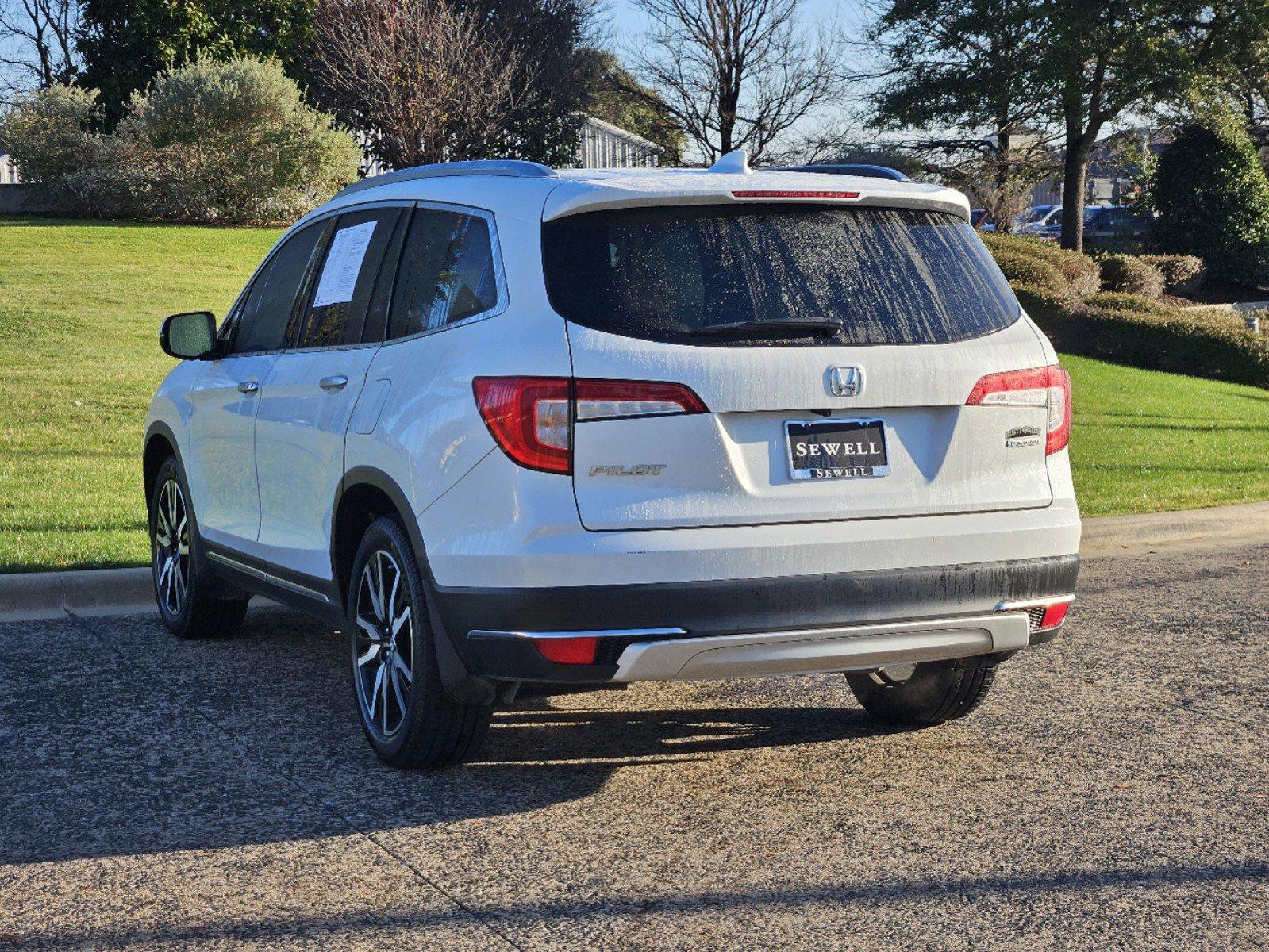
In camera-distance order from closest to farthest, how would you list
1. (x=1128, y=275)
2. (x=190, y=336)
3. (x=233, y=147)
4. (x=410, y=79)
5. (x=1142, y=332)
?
1. (x=190, y=336)
2. (x=1142, y=332)
3. (x=1128, y=275)
4. (x=410, y=79)
5. (x=233, y=147)

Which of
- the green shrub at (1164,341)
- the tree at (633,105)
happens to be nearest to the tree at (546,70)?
the tree at (633,105)

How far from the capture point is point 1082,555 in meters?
9.59

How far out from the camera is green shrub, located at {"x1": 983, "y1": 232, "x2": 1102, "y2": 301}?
87.4 ft

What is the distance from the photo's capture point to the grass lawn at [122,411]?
998cm

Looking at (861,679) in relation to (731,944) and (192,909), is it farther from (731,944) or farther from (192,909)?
(192,909)

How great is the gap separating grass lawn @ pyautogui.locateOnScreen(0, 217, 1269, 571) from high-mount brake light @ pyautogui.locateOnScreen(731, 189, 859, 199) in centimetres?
494

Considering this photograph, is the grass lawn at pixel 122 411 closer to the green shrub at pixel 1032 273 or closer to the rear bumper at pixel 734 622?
the green shrub at pixel 1032 273

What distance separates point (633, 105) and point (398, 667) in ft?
120

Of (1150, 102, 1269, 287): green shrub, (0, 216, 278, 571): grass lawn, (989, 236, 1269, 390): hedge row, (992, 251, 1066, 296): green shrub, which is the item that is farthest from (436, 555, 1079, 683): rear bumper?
(1150, 102, 1269, 287): green shrub

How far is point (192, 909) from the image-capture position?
157 inches

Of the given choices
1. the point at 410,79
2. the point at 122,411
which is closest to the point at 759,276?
the point at 122,411

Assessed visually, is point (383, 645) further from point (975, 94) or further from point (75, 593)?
point (975, 94)

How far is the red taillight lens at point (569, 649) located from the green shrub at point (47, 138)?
3206cm

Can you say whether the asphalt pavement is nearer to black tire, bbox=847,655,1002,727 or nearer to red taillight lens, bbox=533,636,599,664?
black tire, bbox=847,655,1002,727
